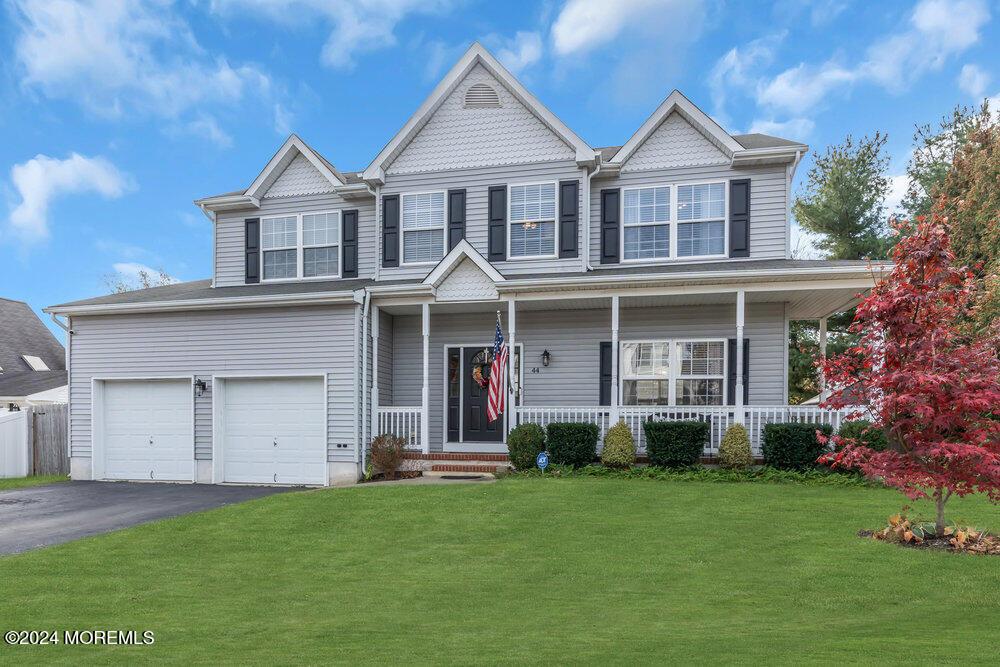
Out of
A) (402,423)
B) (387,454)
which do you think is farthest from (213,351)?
(387,454)

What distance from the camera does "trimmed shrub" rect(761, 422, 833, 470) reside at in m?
10.8

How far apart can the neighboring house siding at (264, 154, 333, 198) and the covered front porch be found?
12.5 feet

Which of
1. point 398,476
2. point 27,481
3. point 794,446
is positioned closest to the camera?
point 794,446

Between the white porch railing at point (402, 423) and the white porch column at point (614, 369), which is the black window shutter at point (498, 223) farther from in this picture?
the white porch railing at point (402, 423)

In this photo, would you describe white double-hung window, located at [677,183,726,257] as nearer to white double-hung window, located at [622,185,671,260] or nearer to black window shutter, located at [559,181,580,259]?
white double-hung window, located at [622,185,671,260]

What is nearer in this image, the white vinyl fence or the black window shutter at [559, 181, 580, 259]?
the black window shutter at [559, 181, 580, 259]

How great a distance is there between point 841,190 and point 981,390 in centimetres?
2030

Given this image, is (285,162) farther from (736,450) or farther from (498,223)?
(736,450)

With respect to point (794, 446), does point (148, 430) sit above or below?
below

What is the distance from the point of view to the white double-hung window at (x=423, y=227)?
46.0 feet

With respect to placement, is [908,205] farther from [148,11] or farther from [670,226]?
[148,11]

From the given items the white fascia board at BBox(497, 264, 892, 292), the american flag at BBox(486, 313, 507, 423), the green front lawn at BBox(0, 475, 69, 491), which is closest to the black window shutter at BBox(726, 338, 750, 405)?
the white fascia board at BBox(497, 264, 892, 292)

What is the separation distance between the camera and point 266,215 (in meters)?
15.2

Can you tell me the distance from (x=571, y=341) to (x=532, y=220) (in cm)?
280
